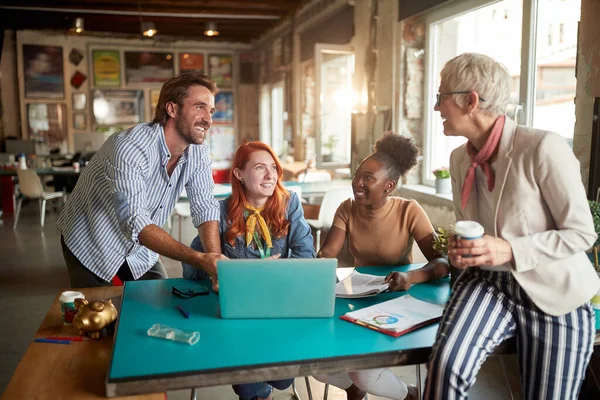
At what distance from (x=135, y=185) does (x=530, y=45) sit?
10.2ft

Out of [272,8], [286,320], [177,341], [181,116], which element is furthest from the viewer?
[272,8]

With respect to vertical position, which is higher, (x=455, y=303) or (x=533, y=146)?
(x=533, y=146)

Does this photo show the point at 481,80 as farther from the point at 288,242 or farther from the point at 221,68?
the point at 221,68

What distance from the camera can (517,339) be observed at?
1526mm

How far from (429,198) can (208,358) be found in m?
3.73

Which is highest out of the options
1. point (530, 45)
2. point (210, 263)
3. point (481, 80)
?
point (530, 45)

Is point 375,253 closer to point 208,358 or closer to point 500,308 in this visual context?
point 500,308

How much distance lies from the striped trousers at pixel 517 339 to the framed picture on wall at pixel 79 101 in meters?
11.5

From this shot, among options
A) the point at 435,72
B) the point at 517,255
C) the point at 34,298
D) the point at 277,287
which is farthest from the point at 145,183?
the point at 435,72

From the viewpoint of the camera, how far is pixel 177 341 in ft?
4.86

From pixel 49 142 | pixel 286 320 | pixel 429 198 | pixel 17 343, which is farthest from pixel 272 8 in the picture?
pixel 286 320

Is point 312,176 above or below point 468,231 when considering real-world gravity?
below

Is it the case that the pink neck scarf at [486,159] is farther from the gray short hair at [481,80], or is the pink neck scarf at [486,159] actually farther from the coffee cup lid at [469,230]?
the coffee cup lid at [469,230]

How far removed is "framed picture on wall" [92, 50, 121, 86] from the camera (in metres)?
11.5
